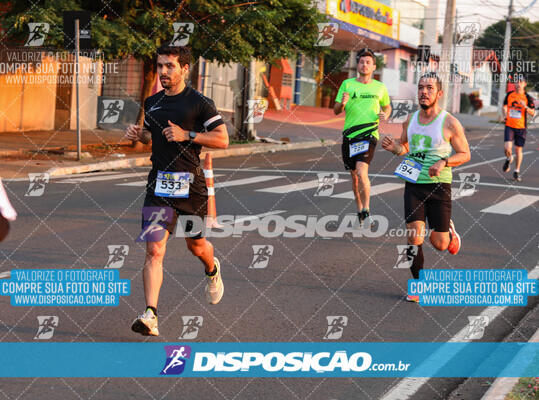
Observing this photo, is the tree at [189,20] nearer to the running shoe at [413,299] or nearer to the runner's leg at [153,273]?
the running shoe at [413,299]

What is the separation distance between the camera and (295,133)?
31.5m

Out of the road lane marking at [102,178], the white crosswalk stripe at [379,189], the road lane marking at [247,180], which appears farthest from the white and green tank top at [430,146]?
the road lane marking at [102,178]

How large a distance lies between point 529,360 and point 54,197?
914 cm

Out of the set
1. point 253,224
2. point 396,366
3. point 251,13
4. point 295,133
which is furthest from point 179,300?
point 295,133

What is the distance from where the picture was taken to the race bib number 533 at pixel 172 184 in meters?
6.18

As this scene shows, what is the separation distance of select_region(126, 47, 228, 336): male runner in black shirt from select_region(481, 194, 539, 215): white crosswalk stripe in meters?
7.75

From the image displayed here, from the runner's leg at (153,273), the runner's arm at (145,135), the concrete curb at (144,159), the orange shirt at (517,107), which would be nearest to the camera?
the runner's leg at (153,273)

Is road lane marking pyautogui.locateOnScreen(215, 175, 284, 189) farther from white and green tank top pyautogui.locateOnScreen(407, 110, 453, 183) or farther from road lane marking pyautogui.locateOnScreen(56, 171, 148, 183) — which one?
white and green tank top pyautogui.locateOnScreen(407, 110, 453, 183)

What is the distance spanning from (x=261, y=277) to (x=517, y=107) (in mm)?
10770

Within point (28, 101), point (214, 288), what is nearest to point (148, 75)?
point (28, 101)

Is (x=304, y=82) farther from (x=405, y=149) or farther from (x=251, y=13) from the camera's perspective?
(x=405, y=149)

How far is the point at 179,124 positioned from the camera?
6.18m

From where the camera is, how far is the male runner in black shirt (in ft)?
19.9

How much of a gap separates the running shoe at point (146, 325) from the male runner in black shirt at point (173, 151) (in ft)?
0.53
